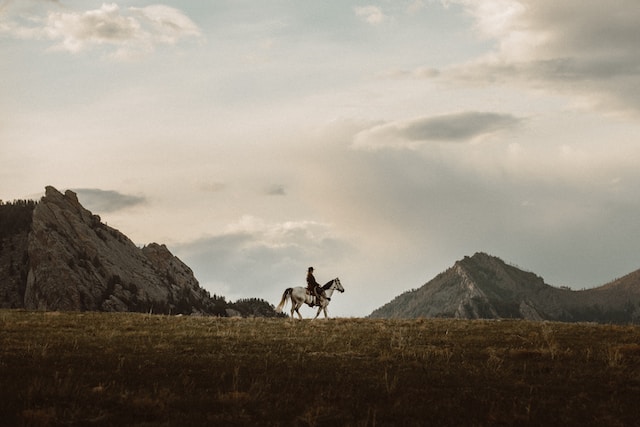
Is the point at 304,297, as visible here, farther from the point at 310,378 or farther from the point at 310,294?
the point at 310,378

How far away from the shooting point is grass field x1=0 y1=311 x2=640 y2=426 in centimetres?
1277

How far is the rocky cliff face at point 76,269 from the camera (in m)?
148

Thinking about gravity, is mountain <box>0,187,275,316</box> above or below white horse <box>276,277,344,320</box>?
above

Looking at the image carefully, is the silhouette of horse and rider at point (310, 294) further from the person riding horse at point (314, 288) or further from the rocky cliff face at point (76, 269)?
the rocky cliff face at point (76, 269)

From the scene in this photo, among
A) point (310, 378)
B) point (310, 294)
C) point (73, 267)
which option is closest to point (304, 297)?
point (310, 294)

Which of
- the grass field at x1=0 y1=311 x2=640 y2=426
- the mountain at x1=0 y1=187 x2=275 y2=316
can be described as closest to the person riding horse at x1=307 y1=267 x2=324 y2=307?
the grass field at x1=0 y1=311 x2=640 y2=426

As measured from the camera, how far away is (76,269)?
154625 mm

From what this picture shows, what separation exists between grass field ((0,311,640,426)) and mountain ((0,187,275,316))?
12976cm

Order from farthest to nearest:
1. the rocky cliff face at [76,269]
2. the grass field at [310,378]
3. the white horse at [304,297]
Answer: the rocky cliff face at [76,269]
the white horse at [304,297]
the grass field at [310,378]

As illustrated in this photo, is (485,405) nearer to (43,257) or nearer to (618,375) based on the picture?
(618,375)

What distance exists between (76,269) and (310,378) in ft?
493

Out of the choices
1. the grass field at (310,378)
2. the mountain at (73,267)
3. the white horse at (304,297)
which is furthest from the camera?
the mountain at (73,267)

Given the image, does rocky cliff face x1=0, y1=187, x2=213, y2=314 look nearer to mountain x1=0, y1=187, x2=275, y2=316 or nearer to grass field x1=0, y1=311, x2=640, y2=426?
mountain x1=0, y1=187, x2=275, y2=316

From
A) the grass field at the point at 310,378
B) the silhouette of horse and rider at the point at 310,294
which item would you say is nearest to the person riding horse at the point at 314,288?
the silhouette of horse and rider at the point at 310,294
